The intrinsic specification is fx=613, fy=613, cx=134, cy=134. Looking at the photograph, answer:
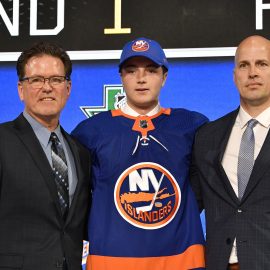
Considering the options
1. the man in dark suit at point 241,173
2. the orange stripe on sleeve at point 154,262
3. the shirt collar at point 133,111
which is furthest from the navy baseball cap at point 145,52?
the orange stripe on sleeve at point 154,262

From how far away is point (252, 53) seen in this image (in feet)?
6.95

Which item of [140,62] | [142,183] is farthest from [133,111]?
[142,183]

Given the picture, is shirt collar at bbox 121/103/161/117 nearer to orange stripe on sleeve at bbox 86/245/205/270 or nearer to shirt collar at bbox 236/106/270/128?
shirt collar at bbox 236/106/270/128

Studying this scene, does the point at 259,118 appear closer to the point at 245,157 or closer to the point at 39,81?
the point at 245,157

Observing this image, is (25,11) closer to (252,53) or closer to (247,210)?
(252,53)

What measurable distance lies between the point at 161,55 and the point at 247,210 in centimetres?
67

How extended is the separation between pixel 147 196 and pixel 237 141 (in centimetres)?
37

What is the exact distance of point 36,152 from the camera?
1992 millimetres

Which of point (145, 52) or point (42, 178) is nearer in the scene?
point (42, 178)

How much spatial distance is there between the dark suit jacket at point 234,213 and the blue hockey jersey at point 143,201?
86 mm

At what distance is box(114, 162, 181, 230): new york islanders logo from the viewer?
214 cm

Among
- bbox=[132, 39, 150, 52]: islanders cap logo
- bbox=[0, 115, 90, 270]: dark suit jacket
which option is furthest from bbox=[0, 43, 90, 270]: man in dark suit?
bbox=[132, 39, 150, 52]: islanders cap logo

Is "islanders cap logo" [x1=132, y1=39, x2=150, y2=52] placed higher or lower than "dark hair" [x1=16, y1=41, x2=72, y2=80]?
higher

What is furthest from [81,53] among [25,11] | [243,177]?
[243,177]
